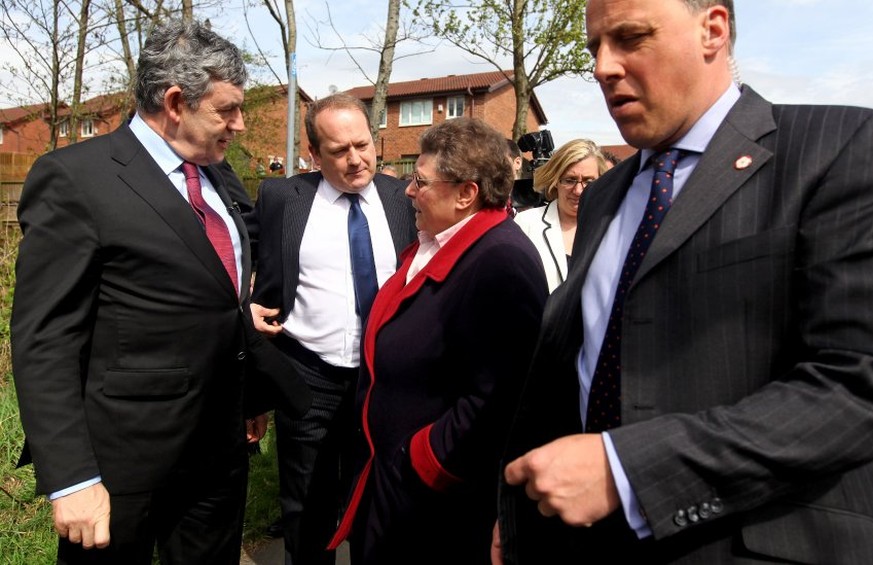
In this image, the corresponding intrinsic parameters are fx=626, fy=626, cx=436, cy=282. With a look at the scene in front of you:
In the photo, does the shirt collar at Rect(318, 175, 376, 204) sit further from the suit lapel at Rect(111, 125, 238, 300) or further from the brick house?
the brick house

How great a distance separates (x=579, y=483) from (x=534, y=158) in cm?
476

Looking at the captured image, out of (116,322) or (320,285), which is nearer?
(116,322)

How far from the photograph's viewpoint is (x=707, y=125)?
50.1 inches

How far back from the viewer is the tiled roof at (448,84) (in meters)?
37.3

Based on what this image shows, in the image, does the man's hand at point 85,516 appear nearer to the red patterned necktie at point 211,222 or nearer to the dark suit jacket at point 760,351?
the red patterned necktie at point 211,222

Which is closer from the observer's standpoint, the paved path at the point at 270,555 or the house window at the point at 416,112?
the paved path at the point at 270,555

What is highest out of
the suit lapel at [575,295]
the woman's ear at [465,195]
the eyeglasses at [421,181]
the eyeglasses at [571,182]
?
the eyeglasses at [571,182]

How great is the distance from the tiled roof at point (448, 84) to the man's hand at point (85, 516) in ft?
118

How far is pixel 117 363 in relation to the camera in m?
1.98

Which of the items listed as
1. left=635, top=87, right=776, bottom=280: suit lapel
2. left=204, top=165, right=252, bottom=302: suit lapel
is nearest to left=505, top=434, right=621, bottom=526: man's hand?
left=635, top=87, right=776, bottom=280: suit lapel

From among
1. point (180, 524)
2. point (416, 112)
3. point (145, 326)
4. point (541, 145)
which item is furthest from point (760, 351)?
point (416, 112)

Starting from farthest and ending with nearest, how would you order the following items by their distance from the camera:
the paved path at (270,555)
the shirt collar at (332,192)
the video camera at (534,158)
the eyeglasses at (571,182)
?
the video camera at (534,158) < the eyeglasses at (571,182) < the paved path at (270,555) < the shirt collar at (332,192)

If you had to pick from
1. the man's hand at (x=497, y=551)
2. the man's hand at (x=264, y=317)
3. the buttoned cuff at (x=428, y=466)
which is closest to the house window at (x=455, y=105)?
the man's hand at (x=264, y=317)

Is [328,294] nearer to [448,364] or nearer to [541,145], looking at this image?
[448,364]
